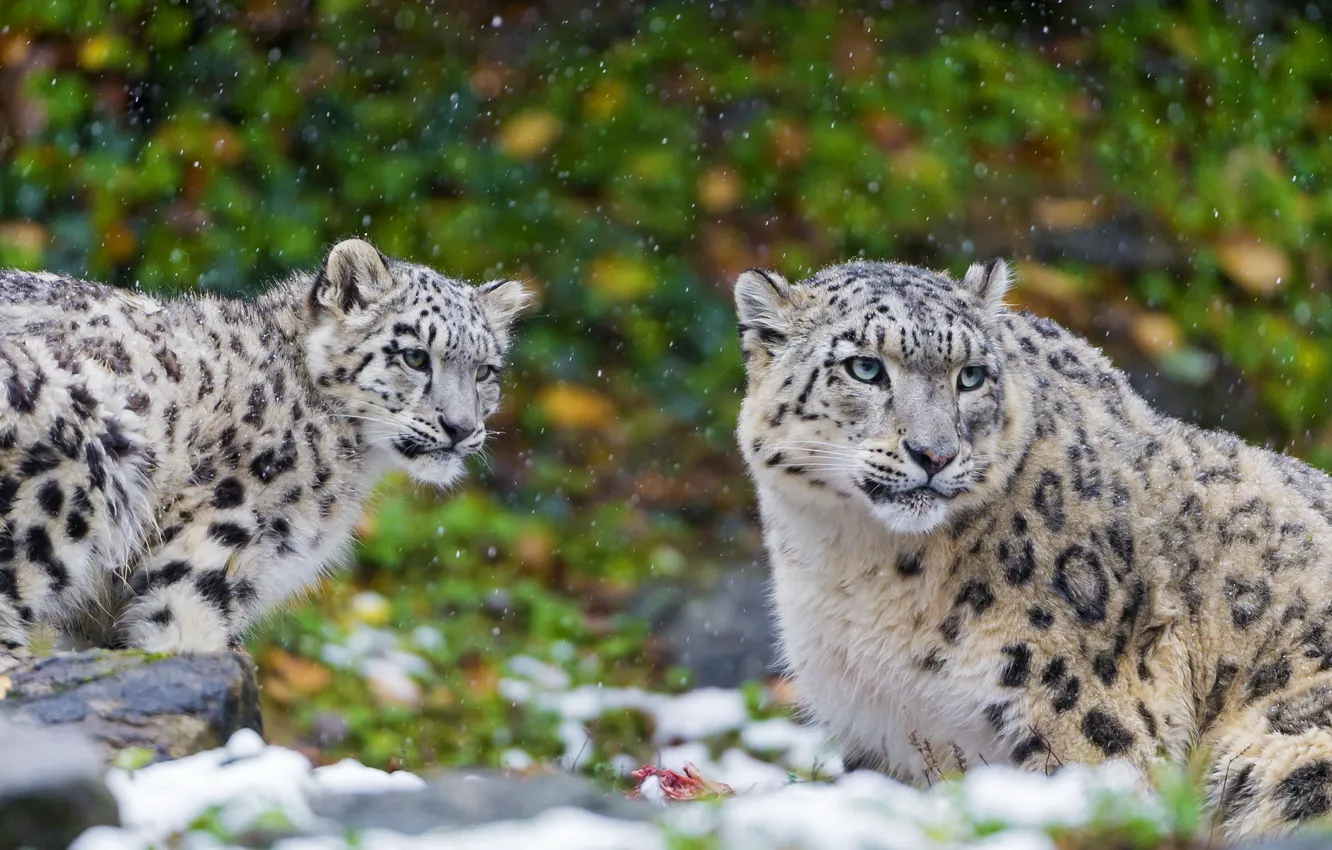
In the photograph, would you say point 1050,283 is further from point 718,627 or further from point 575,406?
A: point 718,627

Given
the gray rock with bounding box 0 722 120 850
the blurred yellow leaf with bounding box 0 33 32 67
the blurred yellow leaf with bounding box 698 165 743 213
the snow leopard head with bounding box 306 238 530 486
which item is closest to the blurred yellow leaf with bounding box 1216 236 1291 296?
the blurred yellow leaf with bounding box 698 165 743 213

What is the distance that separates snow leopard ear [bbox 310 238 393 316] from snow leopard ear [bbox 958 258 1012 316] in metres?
2.15

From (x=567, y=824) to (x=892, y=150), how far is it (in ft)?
27.9

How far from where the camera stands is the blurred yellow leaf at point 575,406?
35.7 feet

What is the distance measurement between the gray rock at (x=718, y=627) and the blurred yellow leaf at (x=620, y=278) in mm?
2110

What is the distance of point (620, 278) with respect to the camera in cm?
1120

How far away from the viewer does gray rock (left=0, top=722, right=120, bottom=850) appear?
11.9 feet

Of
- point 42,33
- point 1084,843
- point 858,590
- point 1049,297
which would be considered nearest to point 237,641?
point 858,590

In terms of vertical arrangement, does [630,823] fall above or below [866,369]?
below

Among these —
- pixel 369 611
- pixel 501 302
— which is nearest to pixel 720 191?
pixel 369 611

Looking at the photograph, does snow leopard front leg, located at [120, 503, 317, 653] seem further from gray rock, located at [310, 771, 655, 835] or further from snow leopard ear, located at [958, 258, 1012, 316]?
snow leopard ear, located at [958, 258, 1012, 316]

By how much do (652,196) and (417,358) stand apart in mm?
5363

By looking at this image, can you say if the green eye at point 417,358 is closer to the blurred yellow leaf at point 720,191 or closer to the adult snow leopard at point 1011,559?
the adult snow leopard at point 1011,559

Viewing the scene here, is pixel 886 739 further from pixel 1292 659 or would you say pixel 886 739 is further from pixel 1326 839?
pixel 1326 839
